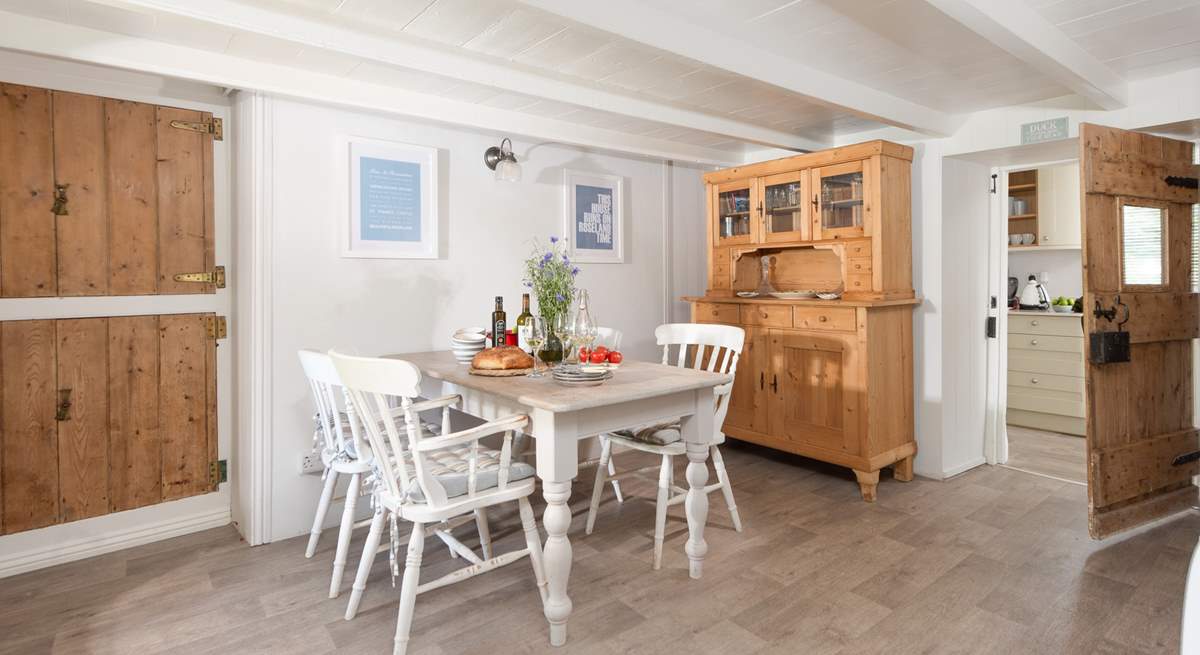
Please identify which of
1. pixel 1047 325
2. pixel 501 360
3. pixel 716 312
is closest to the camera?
pixel 501 360

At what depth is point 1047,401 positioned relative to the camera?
4918 mm

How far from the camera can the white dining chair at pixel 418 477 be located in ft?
6.52

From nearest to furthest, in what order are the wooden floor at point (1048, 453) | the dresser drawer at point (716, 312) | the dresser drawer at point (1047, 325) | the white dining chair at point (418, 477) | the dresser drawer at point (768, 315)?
the white dining chair at point (418, 477), the dresser drawer at point (768, 315), the wooden floor at point (1048, 453), the dresser drawer at point (716, 312), the dresser drawer at point (1047, 325)

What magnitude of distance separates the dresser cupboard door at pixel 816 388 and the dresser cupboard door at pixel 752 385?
5 cm

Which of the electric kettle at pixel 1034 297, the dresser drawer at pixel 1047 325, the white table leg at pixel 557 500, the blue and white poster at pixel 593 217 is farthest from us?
the electric kettle at pixel 1034 297

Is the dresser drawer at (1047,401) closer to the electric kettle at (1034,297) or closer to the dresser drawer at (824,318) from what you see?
the electric kettle at (1034,297)

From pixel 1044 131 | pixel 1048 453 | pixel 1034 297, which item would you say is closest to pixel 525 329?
pixel 1044 131

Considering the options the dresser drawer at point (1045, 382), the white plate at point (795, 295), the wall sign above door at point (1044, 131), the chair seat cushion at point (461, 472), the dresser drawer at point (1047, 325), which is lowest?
the chair seat cushion at point (461, 472)

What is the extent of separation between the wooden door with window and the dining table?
1222 millimetres

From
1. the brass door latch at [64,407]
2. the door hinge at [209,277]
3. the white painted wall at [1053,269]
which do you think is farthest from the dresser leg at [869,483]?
the brass door latch at [64,407]

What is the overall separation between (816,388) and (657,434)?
1.29 metres

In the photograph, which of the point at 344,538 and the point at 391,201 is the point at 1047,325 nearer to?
the point at 391,201

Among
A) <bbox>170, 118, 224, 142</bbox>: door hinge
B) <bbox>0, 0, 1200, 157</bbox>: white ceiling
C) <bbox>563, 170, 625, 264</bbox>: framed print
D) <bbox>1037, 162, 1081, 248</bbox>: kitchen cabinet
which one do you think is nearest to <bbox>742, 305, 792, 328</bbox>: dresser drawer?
<bbox>563, 170, 625, 264</bbox>: framed print

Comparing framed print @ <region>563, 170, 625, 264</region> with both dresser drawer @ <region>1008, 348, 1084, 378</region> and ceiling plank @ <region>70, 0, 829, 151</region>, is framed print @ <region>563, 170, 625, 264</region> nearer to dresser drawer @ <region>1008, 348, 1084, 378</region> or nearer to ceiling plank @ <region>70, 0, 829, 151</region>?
ceiling plank @ <region>70, 0, 829, 151</region>
